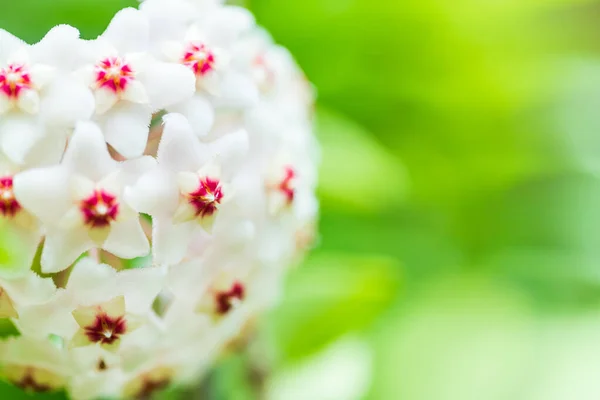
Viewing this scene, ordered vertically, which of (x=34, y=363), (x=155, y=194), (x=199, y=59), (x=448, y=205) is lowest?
(x=34, y=363)

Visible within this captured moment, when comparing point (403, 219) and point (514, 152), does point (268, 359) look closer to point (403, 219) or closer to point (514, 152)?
point (403, 219)

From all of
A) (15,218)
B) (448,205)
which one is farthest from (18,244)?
(448,205)

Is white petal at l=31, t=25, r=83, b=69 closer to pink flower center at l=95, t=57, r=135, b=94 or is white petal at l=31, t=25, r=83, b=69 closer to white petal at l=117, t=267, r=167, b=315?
pink flower center at l=95, t=57, r=135, b=94

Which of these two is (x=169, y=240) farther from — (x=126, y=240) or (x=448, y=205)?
(x=448, y=205)

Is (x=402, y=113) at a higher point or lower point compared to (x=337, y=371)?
higher

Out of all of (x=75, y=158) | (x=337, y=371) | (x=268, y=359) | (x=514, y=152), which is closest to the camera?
(x=75, y=158)

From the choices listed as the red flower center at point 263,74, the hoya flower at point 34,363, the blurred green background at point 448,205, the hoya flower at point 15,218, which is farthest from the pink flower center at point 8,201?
the blurred green background at point 448,205

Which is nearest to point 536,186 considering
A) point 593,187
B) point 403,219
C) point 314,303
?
point 593,187
